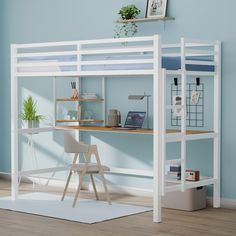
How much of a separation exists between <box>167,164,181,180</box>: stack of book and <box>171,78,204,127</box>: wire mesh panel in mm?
495

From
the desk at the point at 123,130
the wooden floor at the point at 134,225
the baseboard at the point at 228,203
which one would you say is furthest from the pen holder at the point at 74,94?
the baseboard at the point at 228,203

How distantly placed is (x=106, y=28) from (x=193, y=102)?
1.38 m

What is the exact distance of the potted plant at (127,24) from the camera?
261 inches

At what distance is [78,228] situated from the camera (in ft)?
17.2

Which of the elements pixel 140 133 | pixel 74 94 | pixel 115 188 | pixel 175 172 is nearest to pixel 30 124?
pixel 74 94

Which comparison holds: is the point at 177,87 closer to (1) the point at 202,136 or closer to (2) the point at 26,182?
(1) the point at 202,136

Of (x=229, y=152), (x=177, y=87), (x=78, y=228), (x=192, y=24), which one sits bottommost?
(x=78, y=228)

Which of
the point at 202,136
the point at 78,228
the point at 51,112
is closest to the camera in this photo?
the point at 78,228

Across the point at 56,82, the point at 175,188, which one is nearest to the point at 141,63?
the point at 175,188

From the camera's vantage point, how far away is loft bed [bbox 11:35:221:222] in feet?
18.1

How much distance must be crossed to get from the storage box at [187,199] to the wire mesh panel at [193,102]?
0.65 meters

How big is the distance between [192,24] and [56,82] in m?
1.84

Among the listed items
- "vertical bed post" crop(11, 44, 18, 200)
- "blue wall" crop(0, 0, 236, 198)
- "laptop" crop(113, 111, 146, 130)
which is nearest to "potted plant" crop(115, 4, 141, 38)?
"blue wall" crop(0, 0, 236, 198)

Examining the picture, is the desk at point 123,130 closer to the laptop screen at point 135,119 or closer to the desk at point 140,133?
the desk at point 140,133
